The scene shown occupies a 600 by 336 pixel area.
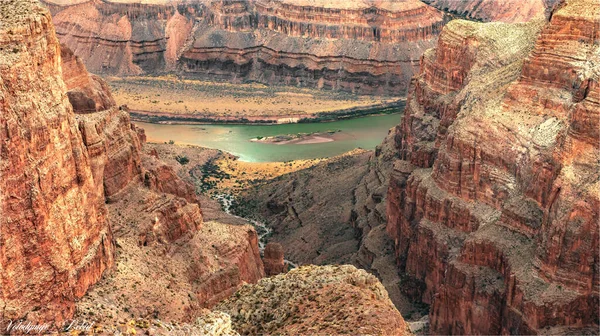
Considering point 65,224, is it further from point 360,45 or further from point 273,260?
point 360,45

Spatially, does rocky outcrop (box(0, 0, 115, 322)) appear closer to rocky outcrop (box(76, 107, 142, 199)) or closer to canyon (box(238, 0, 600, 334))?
rocky outcrop (box(76, 107, 142, 199))

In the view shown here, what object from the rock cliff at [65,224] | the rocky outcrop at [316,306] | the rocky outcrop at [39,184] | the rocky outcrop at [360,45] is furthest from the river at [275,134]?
the rocky outcrop at [316,306]

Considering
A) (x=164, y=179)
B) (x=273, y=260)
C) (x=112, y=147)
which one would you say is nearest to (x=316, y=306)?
(x=112, y=147)

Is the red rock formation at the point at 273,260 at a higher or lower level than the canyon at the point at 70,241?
lower

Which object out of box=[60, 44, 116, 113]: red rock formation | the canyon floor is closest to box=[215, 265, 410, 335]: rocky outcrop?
box=[60, 44, 116, 113]: red rock formation

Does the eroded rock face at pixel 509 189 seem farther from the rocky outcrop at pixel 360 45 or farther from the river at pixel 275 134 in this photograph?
the rocky outcrop at pixel 360 45

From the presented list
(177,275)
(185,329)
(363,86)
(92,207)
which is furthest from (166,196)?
(363,86)

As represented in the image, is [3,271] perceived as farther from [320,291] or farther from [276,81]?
[276,81]
